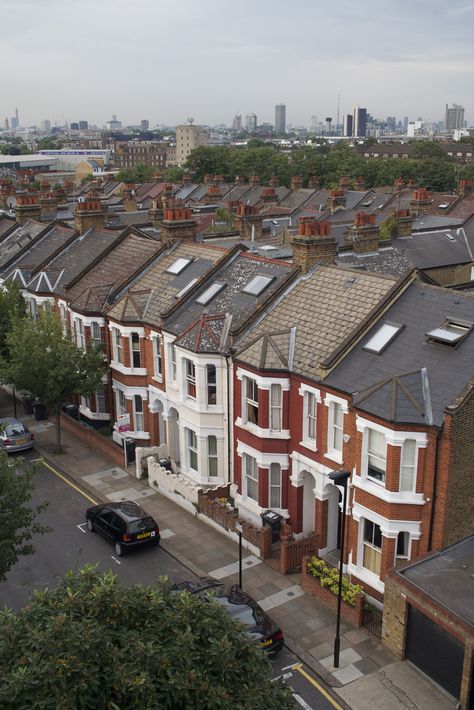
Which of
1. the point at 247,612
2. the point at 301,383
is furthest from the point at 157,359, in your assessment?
the point at 247,612

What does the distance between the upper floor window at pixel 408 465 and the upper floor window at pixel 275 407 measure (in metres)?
5.71

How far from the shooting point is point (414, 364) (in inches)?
859

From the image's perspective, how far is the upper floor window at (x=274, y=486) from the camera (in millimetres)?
25953

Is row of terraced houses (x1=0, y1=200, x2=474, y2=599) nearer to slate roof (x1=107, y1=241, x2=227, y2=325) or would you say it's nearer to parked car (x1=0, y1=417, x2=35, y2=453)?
slate roof (x1=107, y1=241, x2=227, y2=325)

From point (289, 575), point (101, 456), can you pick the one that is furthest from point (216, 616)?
point (101, 456)

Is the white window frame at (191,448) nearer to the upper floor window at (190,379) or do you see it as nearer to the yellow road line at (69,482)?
the upper floor window at (190,379)

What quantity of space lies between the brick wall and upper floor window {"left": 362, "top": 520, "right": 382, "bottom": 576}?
1.43m

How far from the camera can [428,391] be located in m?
20.6

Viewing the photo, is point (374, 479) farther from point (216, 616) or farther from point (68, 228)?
point (68, 228)

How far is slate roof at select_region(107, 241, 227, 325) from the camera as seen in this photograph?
3212 centimetres

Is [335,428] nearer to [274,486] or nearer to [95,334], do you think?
[274,486]

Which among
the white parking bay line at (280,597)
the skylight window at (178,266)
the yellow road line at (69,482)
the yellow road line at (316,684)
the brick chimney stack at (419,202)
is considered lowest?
the yellow road line at (69,482)

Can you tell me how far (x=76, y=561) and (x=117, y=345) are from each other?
530 inches

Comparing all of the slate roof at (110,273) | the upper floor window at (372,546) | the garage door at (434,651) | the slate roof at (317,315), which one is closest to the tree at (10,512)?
the slate roof at (317,315)
